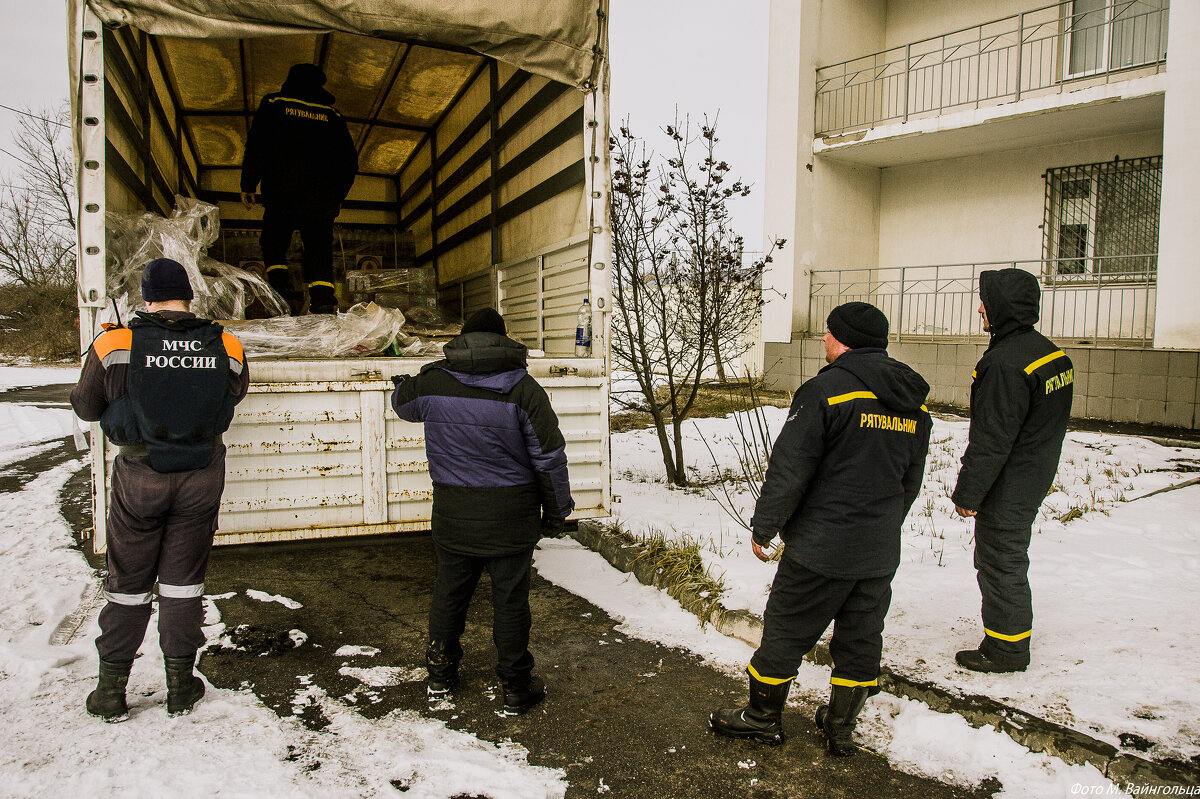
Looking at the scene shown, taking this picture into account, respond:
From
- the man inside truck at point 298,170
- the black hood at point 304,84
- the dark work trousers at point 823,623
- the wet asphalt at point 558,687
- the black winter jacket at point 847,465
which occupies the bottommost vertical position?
the wet asphalt at point 558,687

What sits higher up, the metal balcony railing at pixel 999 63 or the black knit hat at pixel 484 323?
the metal balcony railing at pixel 999 63

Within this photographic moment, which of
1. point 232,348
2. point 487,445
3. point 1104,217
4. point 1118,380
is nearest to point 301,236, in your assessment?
point 232,348

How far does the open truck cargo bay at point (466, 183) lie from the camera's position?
11.4 feet

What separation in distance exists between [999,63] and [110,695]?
1364 cm

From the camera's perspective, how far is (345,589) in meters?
4.42

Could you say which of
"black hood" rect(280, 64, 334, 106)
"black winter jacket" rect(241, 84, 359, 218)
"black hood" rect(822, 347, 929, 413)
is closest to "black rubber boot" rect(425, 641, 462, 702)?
"black hood" rect(822, 347, 929, 413)

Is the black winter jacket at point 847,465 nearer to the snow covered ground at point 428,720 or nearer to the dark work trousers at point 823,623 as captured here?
the dark work trousers at point 823,623

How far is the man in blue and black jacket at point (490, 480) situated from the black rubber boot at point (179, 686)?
3.09ft

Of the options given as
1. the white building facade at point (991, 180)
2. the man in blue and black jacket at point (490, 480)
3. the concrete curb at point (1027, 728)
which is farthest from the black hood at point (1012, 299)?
the white building facade at point (991, 180)

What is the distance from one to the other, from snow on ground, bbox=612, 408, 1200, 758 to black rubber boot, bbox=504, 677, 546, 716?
4.08 feet

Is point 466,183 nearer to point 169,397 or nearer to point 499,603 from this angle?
point 169,397

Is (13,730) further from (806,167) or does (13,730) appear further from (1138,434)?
(806,167)

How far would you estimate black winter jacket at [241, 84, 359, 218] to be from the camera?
18.6 ft

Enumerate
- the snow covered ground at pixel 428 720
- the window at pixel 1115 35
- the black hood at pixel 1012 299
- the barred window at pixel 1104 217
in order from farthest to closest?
the barred window at pixel 1104 217, the window at pixel 1115 35, the black hood at pixel 1012 299, the snow covered ground at pixel 428 720
